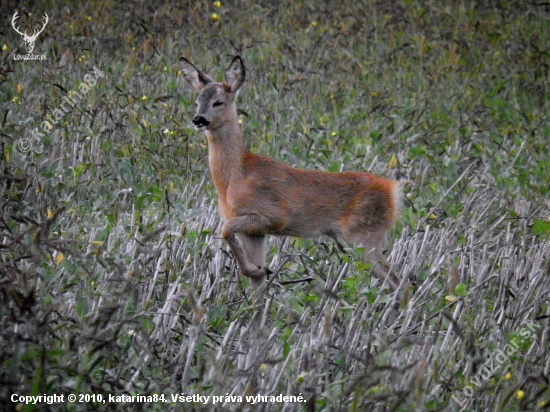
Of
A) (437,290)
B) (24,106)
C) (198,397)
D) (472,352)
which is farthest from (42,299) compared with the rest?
(24,106)

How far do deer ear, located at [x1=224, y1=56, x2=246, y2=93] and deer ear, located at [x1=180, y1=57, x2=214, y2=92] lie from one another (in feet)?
0.52

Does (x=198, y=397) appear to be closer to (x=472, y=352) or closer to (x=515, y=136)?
(x=472, y=352)

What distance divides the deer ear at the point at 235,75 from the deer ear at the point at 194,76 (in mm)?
158

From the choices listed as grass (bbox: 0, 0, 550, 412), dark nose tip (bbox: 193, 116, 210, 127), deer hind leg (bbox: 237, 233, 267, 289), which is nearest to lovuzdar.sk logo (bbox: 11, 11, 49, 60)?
grass (bbox: 0, 0, 550, 412)

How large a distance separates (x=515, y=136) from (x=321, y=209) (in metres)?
4.26

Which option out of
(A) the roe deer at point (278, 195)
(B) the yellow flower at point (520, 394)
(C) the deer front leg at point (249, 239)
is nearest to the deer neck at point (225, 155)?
(A) the roe deer at point (278, 195)

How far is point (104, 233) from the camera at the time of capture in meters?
5.91

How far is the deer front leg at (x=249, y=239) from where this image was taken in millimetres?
5879

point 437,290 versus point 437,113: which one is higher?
point 437,113

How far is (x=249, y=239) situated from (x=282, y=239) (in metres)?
0.62

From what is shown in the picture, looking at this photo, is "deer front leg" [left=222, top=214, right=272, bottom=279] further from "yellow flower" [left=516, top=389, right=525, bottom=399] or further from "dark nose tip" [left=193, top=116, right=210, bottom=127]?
"yellow flower" [left=516, top=389, right=525, bottom=399]

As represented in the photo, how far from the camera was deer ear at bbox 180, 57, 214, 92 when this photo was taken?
7.00 metres

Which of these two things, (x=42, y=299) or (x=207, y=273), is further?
(x=207, y=273)

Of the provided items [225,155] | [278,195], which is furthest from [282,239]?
[225,155]
